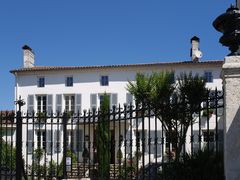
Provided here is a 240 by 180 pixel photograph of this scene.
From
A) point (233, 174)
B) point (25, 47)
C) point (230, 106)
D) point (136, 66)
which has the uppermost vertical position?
point (25, 47)

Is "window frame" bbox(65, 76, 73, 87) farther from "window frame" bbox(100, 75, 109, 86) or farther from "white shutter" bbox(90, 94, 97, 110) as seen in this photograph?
"window frame" bbox(100, 75, 109, 86)

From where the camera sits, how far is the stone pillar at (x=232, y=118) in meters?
4.93

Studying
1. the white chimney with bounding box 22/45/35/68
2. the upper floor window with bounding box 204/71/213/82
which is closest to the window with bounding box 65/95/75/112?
the white chimney with bounding box 22/45/35/68

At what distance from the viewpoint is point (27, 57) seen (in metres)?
31.0

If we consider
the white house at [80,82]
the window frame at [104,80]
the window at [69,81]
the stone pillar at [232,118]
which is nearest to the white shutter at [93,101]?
the white house at [80,82]

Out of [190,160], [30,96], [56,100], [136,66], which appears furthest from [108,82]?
[190,160]

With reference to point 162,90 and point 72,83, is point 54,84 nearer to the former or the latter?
point 72,83

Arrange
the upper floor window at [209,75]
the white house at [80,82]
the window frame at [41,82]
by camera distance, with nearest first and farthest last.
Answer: the upper floor window at [209,75] → the white house at [80,82] → the window frame at [41,82]

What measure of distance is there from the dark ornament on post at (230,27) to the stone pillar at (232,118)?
236 millimetres

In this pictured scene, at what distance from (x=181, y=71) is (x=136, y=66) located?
345 centimetres

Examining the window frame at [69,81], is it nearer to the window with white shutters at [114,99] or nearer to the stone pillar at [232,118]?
the window with white shutters at [114,99]

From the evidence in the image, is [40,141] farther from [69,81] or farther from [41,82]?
[41,82]

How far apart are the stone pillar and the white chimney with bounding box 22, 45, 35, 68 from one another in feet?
90.1

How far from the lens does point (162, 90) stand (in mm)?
20984
